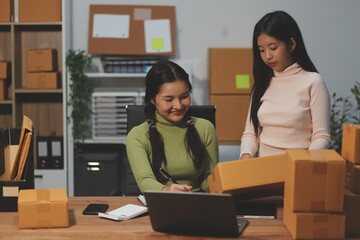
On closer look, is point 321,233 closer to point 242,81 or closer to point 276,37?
point 276,37

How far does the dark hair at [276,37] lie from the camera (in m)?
2.13

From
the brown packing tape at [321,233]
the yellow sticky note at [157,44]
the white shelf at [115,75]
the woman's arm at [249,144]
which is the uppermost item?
the yellow sticky note at [157,44]

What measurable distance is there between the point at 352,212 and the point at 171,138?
81 centimetres

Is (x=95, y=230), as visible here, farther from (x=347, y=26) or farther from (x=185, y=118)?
(x=347, y=26)

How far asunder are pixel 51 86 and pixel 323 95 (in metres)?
2.56

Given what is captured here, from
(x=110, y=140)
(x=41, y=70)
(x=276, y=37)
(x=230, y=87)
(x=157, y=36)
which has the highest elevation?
(x=157, y=36)

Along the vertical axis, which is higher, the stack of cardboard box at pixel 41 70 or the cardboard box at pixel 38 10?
the cardboard box at pixel 38 10

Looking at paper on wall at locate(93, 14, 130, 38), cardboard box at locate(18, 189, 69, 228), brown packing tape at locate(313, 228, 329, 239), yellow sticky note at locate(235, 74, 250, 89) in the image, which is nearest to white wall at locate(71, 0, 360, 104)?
paper on wall at locate(93, 14, 130, 38)

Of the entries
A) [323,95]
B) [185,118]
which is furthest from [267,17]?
[185,118]

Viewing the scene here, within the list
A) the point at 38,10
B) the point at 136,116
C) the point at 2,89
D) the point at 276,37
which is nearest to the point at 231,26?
the point at 38,10

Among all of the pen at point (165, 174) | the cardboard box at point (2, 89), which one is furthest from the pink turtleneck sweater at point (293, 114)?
the cardboard box at point (2, 89)

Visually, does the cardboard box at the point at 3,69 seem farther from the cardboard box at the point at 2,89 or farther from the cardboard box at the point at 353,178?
the cardboard box at the point at 353,178

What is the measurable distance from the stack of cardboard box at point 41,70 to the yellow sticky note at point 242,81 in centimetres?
141

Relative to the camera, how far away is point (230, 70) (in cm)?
412
